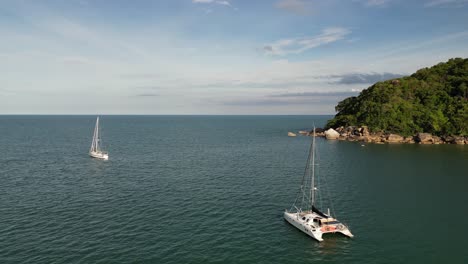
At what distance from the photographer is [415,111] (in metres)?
151

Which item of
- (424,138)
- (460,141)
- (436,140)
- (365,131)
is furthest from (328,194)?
(460,141)

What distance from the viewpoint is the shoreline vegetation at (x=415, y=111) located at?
460 ft

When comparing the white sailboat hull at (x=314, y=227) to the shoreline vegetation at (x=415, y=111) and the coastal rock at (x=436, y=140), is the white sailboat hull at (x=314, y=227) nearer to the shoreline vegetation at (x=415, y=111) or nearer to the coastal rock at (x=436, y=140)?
the shoreline vegetation at (x=415, y=111)

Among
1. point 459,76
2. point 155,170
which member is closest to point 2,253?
point 155,170

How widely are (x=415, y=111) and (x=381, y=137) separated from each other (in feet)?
70.0

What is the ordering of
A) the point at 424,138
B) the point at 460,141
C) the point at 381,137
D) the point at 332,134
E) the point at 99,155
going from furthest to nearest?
1. the point at 332,134
2. the point at 381,137
3. the point at 424,138
4. the point at 460,141
5. the point at 99,155

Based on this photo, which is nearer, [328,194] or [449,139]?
[328,194]

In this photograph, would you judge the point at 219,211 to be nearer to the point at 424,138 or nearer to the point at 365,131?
the point at 365,131

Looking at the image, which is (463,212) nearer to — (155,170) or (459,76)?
(155,170)

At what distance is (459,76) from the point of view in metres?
157

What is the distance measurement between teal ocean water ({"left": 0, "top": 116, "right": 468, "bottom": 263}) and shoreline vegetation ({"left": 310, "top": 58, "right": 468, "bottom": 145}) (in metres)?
46.9

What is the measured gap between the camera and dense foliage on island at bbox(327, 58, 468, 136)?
468ft

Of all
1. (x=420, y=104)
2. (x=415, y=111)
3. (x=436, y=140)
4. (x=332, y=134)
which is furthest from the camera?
(x=332, y=134)

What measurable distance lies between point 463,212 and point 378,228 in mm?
17518
